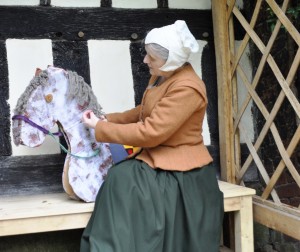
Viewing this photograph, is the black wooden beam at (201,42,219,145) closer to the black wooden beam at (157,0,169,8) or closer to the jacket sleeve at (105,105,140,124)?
the black wooden beam at (157,0,169,8)

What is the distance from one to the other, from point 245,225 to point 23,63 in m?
1.43

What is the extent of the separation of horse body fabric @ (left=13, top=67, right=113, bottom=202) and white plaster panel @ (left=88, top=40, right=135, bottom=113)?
0.42 m

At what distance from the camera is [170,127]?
1.95 metres

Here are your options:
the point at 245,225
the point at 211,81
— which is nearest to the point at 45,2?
the point at 211,81

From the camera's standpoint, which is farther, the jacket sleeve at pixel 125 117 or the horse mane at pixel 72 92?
the jacket sleeve at pixel 125 117

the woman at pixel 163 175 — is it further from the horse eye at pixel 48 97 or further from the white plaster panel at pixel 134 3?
the white plaster panel at pixel 134 3

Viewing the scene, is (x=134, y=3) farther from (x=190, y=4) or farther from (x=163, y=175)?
(x=163, y=175)

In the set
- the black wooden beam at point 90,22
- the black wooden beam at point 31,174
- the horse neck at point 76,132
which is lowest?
the black wooden beam at point 31,174

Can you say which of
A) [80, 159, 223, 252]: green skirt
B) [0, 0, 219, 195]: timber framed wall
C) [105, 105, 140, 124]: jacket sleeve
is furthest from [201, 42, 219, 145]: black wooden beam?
[80, 159, 223, 252]: green skirt

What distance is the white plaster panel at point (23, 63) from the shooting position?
250cm

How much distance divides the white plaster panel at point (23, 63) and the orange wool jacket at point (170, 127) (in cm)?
64

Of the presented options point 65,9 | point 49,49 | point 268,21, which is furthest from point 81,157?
point 268,21

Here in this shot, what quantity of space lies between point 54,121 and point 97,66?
59 centimetres

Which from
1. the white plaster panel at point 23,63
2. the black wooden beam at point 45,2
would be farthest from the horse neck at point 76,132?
the black wooden beam at point 45,2
